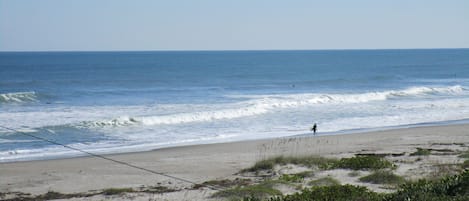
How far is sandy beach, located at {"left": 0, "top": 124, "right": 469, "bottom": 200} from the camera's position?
1503cm

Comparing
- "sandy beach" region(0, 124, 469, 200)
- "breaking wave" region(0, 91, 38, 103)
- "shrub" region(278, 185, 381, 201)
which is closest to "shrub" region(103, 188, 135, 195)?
"sandy beach" region(0, 124, 469, 200)

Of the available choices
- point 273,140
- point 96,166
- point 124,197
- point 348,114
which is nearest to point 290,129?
point 273,140

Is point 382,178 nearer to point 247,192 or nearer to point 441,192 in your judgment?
point 247,192

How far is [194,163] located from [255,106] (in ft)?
61.6

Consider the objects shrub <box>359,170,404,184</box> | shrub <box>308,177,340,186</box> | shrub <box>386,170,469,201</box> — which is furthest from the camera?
shrub <box>359,170,404,184</box>

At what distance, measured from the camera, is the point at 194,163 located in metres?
18.7

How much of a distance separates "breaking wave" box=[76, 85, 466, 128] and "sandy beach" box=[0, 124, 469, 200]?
313 inches

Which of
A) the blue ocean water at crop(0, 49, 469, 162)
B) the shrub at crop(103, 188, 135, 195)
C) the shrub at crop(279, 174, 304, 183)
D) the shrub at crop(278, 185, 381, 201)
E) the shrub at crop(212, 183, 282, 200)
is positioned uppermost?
the blue ocean water at crop(0, 49, 469, 162)

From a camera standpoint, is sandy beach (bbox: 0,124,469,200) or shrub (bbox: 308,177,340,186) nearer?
shrub (bbox: 308,177,340,186)

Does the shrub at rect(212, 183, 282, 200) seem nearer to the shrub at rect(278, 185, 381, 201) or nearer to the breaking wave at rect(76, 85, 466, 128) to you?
the shrub at rect(278, 185, 381, 201)

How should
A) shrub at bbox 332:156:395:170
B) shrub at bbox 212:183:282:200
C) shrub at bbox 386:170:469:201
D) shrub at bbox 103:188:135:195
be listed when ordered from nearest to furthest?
1. shrub at bbox 386:170:469:201
2. shrub at bbox 212:183:282:200
3. shrub at bbox 103:188:135:195
4. shrub at bbox 332:156:395:170

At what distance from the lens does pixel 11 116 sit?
32.7 meters

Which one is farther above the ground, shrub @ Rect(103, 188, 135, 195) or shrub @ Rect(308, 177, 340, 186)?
shrub @ Rect(308, 177, 340, 186)

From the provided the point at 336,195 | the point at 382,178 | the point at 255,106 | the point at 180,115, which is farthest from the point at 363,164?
the point at 255,106
